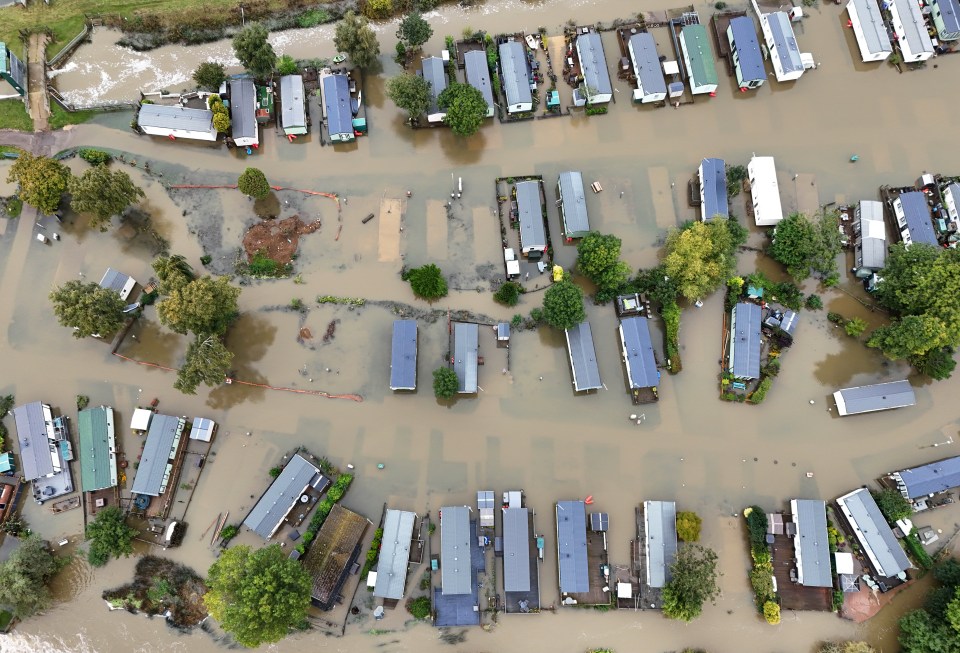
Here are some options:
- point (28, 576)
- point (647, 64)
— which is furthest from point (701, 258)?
point (28, 576)

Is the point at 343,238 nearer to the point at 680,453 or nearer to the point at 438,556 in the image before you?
the point at 438,556

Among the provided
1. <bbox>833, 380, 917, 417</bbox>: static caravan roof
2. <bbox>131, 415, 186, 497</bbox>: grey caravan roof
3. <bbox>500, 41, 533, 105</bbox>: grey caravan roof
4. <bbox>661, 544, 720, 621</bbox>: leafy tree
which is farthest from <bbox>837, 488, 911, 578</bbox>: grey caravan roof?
<bbox>131, 415, 186, 497</bbox>: grey caravan roof

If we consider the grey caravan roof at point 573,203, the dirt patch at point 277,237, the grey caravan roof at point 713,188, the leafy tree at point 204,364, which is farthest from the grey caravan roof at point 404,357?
the grey caravan roof at point 713,188

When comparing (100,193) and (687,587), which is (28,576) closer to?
(100,193)

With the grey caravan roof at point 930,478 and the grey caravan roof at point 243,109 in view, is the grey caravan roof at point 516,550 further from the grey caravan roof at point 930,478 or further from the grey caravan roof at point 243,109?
the grey caravan roof at point 243,109

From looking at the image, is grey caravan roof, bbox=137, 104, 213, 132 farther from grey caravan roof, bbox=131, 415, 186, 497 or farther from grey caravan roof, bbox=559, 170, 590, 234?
grey caravan roof, bbox=559, 170, 590, 234
